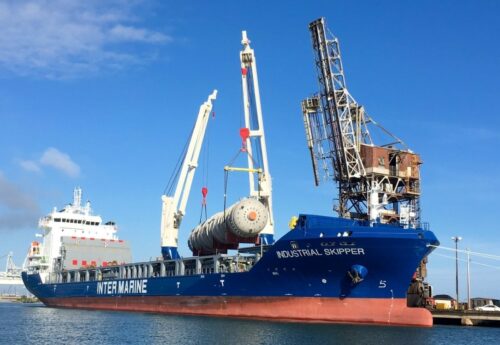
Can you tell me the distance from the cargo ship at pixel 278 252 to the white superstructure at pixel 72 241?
114 mm

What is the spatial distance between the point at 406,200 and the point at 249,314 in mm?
20807

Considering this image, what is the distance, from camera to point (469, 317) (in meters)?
40.5

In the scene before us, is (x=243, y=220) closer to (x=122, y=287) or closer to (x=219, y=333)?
(x=219, y=333)

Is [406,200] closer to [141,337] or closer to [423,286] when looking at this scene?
[423,286]

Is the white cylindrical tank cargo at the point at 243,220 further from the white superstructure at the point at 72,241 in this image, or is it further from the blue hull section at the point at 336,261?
the white superstructure at the point at 72,241

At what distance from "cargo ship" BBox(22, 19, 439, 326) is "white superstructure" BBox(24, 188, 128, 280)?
11 cm

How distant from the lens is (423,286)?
1844 inches

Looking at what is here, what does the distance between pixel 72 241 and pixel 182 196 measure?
1801 cm

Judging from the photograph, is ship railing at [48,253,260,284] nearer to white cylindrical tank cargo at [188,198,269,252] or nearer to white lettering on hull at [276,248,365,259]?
white cylindrical tank cargo at [188,198,269,252]

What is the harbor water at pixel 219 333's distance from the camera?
26.4m

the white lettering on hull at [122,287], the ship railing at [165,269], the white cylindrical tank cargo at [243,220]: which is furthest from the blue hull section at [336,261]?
the white lettering on hull at [122,287]

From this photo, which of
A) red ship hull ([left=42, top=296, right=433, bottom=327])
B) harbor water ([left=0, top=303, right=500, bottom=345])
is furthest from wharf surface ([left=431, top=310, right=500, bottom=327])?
red ship hull ([left=42, top=296, right=433, bottom=327])

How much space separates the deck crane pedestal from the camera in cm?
4706

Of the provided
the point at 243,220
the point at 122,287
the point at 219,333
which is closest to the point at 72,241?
the point at 122,287
